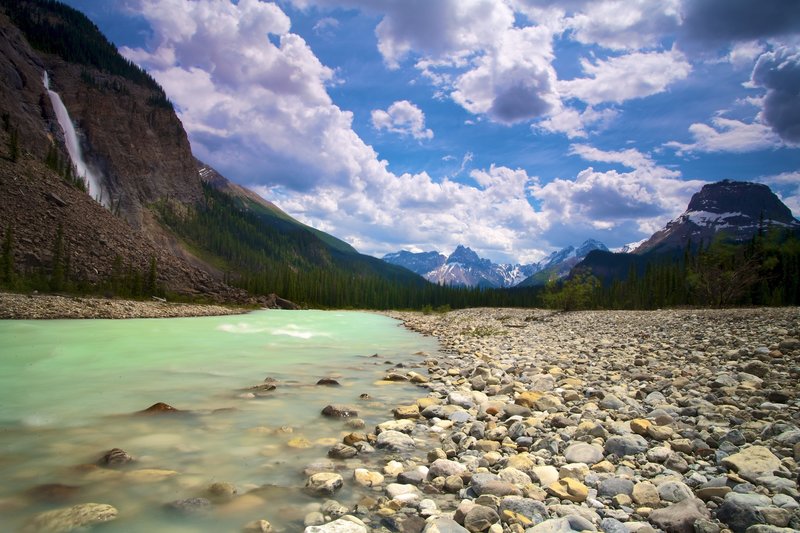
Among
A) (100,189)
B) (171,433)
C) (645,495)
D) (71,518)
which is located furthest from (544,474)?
(100,189)

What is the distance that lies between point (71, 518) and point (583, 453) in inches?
237

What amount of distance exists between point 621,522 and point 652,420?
3361 millimetres

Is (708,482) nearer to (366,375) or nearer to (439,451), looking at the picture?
(439,451)

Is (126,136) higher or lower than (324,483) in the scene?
higher

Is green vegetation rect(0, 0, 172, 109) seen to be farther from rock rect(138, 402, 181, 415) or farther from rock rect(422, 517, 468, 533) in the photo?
rock rect(422, 517, 468, 533)

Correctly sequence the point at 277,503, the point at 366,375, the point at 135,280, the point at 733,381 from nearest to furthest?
the point at 277,503 → the point at 733,381 → the point at 366,375 → the point at 135,280

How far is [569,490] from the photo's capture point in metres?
4.38

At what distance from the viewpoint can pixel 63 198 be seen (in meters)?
68.1

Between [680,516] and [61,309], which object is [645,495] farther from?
[61,309]

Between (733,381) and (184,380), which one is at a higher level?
(733,381)

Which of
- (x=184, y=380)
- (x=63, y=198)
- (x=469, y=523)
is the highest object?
(x=63, y=198)

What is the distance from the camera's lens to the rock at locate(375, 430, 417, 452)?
646cm

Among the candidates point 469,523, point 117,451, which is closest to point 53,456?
point 117,451

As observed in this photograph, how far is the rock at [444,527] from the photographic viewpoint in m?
3.70
